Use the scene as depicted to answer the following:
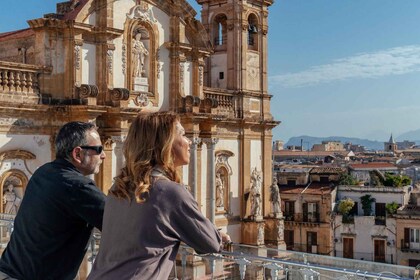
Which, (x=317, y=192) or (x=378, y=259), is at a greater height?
(x=317, y=192)

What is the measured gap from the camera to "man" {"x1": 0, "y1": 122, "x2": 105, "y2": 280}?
4000 mm

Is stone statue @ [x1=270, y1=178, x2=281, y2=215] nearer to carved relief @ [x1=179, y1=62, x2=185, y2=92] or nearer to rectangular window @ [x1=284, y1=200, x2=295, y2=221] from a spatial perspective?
carved relief @ [x1=179, y1=62, x2=185, y2=92]

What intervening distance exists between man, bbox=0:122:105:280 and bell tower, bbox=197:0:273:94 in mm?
17841

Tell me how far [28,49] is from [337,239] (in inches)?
925

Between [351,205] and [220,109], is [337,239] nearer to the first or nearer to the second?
[351,205]

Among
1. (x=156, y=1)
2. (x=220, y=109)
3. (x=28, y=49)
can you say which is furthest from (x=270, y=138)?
(x=28, y=49)

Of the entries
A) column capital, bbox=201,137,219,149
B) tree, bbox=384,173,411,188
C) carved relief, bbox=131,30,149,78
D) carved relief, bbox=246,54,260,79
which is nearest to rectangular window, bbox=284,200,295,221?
tree, bbox=384,173,411,188

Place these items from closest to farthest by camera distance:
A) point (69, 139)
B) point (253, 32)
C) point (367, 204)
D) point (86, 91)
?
1. point (69, 139)
2. point (86, 91)
3. point (253, 32)
4. point (367, 204)

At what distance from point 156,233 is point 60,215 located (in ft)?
3.40

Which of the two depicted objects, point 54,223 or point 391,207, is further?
point 391,207

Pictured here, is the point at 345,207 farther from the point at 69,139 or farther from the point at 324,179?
Result: the point at 69,139

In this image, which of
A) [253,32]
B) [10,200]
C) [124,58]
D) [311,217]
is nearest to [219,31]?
[253,32]

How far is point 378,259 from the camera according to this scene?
111 feet

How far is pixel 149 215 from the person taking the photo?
10.8 ft
